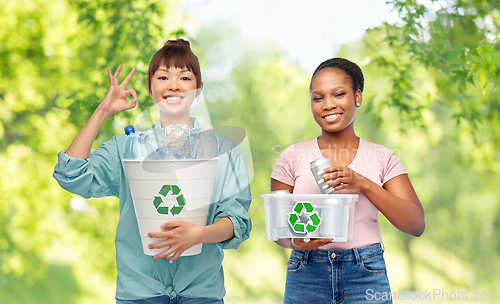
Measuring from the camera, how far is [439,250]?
7.11 meters

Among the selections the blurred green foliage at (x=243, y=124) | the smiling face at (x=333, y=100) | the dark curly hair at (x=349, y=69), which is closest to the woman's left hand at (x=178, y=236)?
the smiling face at (x=333, y=100)

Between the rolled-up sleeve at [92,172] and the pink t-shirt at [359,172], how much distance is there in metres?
0.62

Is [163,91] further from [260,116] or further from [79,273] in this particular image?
[79,273]

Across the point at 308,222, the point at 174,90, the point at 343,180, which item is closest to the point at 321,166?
the point at 343,180

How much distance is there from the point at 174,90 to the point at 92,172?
406mm

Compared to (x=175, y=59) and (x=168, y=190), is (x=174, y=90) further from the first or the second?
(x=168, y=190)

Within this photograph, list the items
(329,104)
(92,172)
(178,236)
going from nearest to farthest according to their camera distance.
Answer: (178,236) < (92,172) < (329,104)

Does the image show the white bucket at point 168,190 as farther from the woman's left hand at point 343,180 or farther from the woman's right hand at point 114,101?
the woman's left hand at point 343,180

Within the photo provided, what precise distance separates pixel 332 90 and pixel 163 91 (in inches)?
24.9

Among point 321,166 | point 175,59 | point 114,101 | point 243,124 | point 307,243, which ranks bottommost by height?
point 307,243

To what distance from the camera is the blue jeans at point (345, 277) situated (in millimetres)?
1479

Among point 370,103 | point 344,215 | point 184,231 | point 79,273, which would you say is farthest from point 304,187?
point 79,273

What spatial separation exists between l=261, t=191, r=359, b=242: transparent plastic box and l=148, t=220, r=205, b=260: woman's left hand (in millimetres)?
281

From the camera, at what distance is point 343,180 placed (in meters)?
1.36
